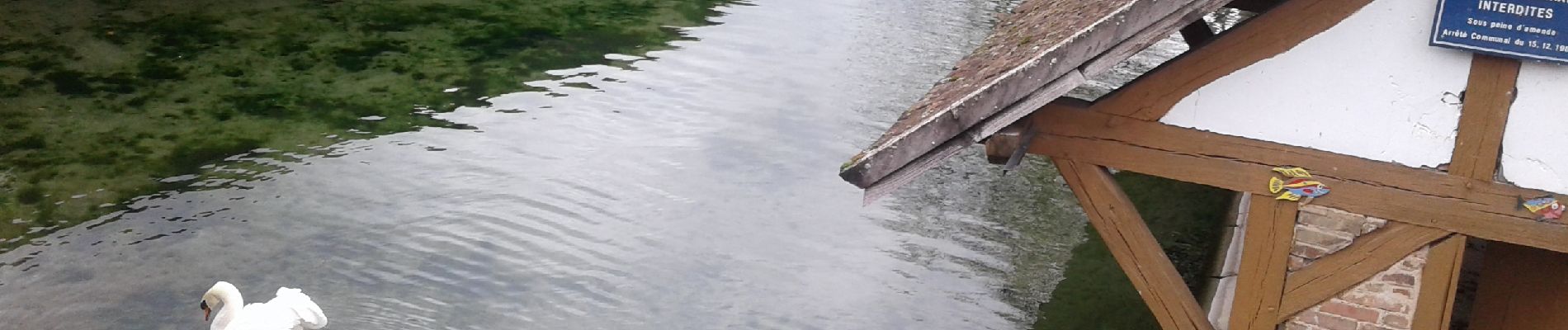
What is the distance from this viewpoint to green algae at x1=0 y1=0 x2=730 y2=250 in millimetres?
9695

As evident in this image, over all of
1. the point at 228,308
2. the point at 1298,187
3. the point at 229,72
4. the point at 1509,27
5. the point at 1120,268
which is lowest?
the point at 1120,268

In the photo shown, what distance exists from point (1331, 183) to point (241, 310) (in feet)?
17.0

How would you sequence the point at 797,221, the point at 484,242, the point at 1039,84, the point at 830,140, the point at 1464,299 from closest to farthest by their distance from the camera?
the point at 1039,84
the point at 1464,299
the point at 484,242
the point at 797,221
the point at 830,140

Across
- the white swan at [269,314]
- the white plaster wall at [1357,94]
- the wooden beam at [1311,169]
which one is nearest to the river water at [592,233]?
the white swan at [269,314]

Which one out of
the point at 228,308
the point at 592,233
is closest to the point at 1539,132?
the point at 228,308

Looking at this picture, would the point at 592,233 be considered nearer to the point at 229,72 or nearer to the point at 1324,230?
the point at 229,72

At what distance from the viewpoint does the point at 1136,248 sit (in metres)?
4.61

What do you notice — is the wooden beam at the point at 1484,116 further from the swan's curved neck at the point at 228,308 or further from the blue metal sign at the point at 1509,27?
the swan's curved neck at the point at 228,308

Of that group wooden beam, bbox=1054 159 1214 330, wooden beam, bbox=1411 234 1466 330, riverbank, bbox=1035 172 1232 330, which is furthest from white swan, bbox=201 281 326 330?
wooden beam, bbox=1411 234 1466 330

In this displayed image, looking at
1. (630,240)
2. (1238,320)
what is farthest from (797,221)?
(1238,320)

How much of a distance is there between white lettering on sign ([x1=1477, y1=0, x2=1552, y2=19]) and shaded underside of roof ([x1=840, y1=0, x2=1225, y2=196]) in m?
0.86

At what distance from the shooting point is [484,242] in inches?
357

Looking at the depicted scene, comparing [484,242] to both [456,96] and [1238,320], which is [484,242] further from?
[1238,320]

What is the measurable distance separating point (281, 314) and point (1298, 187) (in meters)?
4.83
